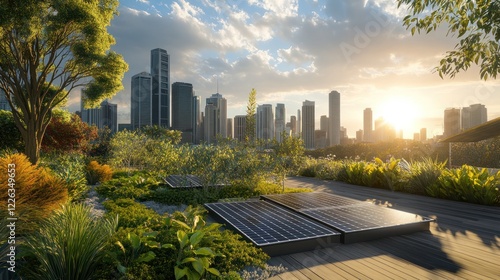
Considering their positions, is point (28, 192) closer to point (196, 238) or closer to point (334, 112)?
point (196, 238)

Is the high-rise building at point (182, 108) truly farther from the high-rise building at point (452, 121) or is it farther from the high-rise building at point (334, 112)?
the high-rise building at point (452, 121)

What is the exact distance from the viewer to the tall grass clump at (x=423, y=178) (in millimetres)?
9523

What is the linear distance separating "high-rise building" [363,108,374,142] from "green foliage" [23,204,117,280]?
6015cm

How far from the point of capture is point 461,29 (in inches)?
167

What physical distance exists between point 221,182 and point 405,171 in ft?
22.8

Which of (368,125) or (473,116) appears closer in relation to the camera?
(473,116)

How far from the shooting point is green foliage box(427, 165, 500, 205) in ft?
25.6

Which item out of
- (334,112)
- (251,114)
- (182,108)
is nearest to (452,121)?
(251,114)

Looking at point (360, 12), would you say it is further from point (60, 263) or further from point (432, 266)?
point (60, 263)

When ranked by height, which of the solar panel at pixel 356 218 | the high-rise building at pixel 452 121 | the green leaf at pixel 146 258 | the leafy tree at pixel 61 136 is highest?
the high-rise building at pixel 452 121

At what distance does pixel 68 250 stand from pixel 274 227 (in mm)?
3085

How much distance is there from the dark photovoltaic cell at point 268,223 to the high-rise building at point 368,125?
5670 centimetres

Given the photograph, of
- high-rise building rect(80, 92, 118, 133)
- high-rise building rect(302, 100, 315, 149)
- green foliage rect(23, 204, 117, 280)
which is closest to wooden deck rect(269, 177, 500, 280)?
green foliage rect(23, 204, 117, 280)

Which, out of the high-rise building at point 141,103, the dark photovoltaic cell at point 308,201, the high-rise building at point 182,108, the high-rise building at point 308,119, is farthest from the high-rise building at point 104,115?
the dark photovoltaic cell at point 308,201
